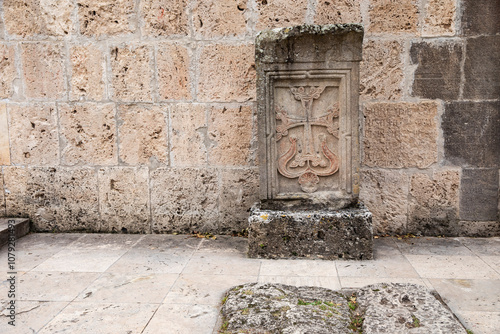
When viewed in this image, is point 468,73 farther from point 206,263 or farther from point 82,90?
point 82,90

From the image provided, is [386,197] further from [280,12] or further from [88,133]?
[88,133]

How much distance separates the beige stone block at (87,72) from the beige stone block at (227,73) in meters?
0.93

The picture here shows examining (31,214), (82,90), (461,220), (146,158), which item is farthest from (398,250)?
(31,214)

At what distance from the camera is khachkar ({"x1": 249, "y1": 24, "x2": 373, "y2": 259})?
110 inches

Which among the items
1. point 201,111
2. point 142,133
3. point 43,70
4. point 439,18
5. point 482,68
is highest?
point 439,18

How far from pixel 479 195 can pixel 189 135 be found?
2616 mm

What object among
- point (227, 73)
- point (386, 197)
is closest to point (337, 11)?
point (227, 73)

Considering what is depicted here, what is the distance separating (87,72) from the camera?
3.56 metres

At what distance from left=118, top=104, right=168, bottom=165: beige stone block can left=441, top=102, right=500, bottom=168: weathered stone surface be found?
249cm

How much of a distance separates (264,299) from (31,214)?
2.72 metres

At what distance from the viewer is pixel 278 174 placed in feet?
9.91

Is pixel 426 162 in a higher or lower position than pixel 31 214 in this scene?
higher

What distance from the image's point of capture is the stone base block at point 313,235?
284 centimetres

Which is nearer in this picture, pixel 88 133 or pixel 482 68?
pixel 482 68
